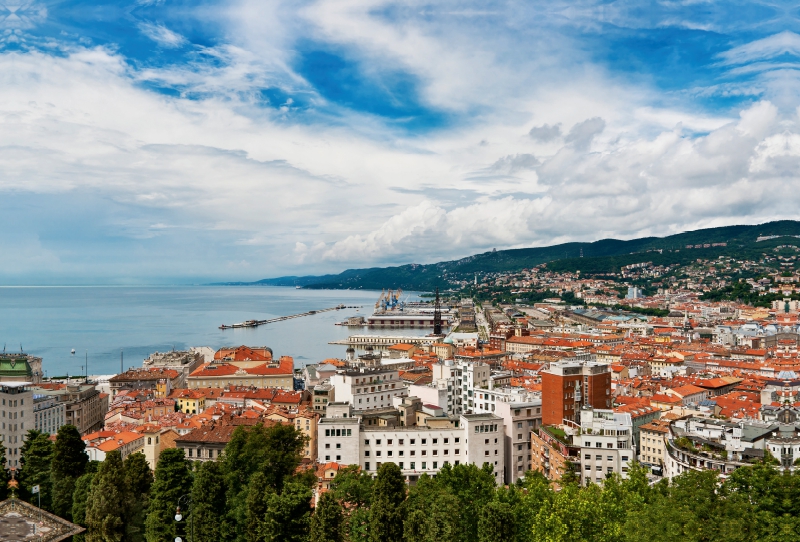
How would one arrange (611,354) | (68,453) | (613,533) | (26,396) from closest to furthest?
(613,533), (68,453), (26,396), (611,354)

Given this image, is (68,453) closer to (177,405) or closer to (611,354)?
(177,405)

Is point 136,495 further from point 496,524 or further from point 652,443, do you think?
point 652,443

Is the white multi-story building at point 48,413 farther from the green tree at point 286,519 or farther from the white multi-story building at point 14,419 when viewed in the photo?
the green tree at point 286,519

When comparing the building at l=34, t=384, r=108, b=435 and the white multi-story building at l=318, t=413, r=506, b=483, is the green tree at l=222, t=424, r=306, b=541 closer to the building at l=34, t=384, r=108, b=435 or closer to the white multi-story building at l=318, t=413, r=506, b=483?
the white multi-story building at l=318, t=413, r=506, b=483

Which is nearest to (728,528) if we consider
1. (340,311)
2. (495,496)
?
(495,496)

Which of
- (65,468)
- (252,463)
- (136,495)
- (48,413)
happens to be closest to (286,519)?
(252,463)

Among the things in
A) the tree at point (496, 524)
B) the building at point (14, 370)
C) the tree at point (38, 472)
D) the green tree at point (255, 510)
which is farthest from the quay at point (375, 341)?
the tree at point (496, 524)
